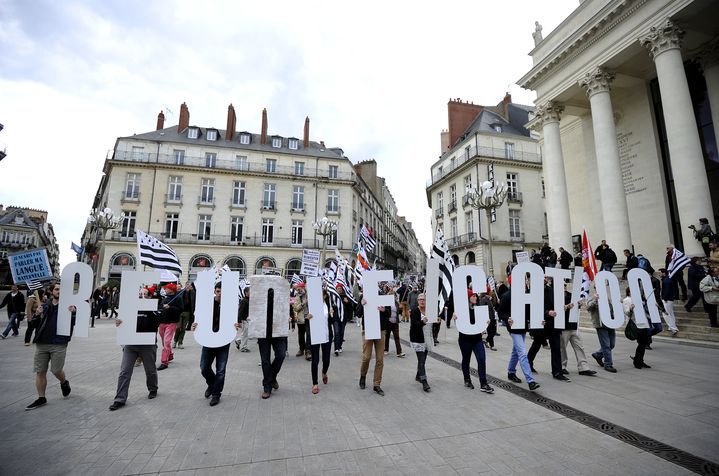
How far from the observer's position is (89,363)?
7.76 meters

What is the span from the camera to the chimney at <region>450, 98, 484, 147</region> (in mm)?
39344

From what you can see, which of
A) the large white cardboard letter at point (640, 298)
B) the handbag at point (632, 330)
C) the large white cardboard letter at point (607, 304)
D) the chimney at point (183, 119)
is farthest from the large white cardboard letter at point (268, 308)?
the chimney at point (183, 119)

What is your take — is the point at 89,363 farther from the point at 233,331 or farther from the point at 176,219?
the point at 176,219

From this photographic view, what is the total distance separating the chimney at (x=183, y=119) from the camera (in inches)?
1494

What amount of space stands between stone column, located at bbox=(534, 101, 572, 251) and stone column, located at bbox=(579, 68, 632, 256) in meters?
2.19

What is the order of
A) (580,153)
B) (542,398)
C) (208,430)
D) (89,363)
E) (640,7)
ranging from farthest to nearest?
(580,153), (640,7), (89,363), (542,398), (208,430)

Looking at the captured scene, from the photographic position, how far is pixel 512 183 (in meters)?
33.3

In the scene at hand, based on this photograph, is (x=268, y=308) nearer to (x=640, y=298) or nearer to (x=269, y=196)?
(x=640, y=298)

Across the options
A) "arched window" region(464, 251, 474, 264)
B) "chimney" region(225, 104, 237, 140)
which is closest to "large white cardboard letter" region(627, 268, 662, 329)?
"arched window" region(464, 251, 474, 264)

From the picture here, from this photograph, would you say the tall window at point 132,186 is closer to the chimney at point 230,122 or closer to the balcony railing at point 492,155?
the chimney at point 230,122

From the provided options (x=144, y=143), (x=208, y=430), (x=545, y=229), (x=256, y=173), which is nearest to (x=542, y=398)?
(x=208, y=430)

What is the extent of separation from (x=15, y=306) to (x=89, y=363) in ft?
24.8

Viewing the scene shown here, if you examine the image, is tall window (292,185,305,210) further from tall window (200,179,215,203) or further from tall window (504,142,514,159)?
tall window (504,142,514,159)

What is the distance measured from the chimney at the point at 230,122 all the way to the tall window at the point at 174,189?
7.57 meters
